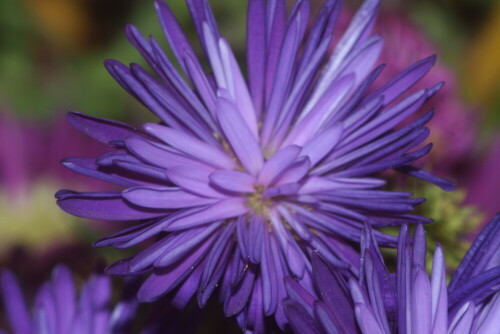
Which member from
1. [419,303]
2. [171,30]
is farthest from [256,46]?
[419,303]

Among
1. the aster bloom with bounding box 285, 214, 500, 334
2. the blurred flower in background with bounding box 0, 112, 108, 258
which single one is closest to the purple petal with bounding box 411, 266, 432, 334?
the aster bloom with bounding box 285, 214, 500, 334

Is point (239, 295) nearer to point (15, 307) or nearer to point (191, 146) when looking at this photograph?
point (191, 146)

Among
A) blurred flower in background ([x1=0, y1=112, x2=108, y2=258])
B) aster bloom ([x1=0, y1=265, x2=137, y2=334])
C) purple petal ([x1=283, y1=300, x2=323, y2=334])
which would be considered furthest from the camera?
blurred flower in background ([x1=0, y1=112, x2=108, y2=258])

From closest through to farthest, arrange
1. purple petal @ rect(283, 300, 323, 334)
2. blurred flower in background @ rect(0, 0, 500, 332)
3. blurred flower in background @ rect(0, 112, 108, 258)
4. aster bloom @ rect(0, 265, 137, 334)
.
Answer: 1. purple petal @ rect(283, 300, 323, 334)
2. aster bloom @ rect(0, 265, 137, 334)
3. blurred flower in background @ rect(0, 0, 500, 332)
4. blurred flower in background @ rect(0, 112, 108, 258)

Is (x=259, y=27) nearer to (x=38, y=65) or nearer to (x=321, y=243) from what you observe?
(x=321, y=243)

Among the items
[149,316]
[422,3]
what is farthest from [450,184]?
[422,3]

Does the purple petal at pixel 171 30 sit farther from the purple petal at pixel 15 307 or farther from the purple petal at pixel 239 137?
the purple petal at pixel 15 307

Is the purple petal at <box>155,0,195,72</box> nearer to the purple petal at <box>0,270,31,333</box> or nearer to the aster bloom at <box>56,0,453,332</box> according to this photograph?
the aster bloom at <box>56,0,453,332</box>
